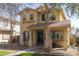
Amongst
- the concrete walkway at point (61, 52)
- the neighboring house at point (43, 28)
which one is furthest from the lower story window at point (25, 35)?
the concrete walkway at point (61, 52)

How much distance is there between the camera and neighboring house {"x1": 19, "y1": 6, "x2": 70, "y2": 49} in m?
3.65

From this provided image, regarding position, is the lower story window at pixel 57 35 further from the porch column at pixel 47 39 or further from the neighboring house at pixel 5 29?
the neighboring house at pixel 5 29

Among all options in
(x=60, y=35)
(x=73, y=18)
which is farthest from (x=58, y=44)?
(x=73, y=18)

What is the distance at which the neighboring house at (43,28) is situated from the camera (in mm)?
3652

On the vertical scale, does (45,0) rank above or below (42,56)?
above

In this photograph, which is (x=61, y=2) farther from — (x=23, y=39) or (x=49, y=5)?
(x=23, y=39)

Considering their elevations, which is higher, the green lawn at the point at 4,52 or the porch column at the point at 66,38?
the porch column at the point at 66,38

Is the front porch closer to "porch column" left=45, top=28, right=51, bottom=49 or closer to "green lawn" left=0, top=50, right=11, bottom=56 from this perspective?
"porch column" left=45, top=28, right=51, bottom=49

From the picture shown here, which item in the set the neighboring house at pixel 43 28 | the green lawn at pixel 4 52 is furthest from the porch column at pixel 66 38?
the green lawn at pixel 4 52

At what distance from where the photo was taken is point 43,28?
3670mm

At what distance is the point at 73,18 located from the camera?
365 cm

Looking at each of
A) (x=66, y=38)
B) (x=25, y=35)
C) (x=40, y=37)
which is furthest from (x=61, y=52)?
(x=25, y=35)

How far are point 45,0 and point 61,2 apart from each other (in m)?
0.22

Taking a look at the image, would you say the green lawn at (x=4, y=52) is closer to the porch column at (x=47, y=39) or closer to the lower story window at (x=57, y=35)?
the porch column at (x=47, y=39)
